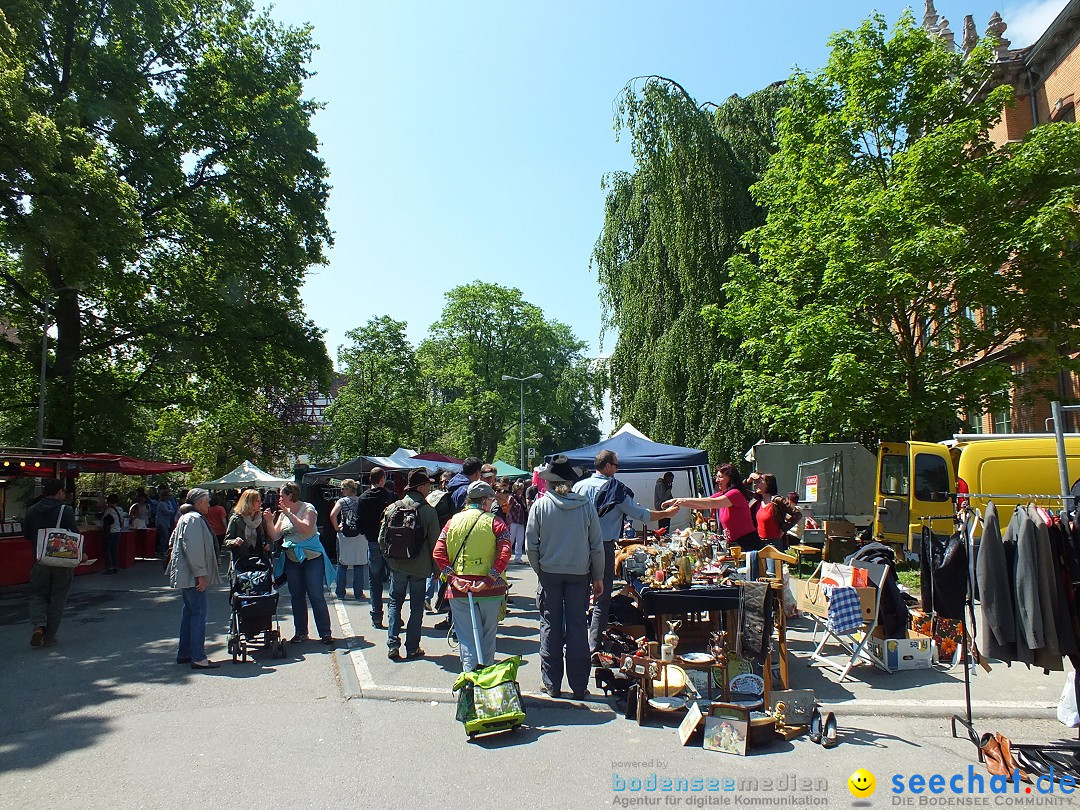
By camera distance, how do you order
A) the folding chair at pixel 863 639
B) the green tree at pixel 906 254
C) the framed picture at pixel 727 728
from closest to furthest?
the framed picture at pixel 727 728 < the folding chair at pixel 863 639 < the green tree at pixel 906 254

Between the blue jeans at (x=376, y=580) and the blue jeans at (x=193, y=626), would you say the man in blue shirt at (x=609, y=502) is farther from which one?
the blue jeans at (x=193, y=626)

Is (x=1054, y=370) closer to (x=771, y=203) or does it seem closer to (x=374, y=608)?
(x=771, y=203)

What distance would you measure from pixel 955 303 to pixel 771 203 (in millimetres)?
5173

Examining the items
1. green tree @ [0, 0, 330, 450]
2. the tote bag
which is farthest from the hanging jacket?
green tree @ [0, 0, 330, 450]

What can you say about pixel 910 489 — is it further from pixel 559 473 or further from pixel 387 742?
pixel 387 742

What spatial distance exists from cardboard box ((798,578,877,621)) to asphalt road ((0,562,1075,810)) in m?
0.49

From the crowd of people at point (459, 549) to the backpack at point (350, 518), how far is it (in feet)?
0.14

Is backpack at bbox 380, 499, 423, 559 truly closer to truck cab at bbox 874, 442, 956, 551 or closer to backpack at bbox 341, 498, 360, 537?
backpack at bbox 341, 498, 360, 537

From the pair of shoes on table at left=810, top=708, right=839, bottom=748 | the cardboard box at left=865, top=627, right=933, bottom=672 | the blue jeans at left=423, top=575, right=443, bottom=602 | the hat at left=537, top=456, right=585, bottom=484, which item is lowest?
the pair of shoes on table at left=810, top=708, right=839, bottom=748

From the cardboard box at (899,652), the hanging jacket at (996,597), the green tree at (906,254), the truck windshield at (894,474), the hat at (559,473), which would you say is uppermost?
the green tree at (906,254)

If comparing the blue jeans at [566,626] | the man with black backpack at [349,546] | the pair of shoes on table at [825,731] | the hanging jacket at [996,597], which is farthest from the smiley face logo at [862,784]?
the man with black backpack at [349,546]

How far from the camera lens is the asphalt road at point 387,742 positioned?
4.33 m

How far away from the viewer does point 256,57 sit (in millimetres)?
23453

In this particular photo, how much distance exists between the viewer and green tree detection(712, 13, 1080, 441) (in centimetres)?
1530
